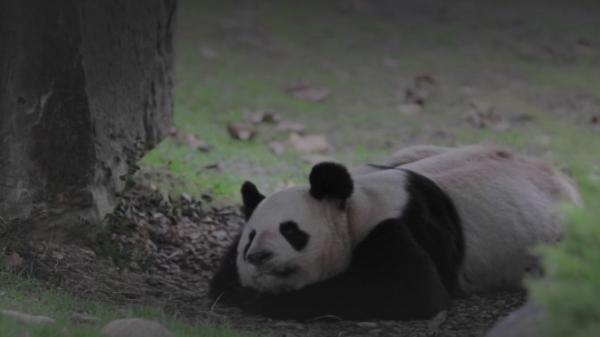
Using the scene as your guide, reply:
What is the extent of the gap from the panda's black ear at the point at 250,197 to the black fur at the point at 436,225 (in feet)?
3.16

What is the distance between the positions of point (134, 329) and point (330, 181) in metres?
2.00

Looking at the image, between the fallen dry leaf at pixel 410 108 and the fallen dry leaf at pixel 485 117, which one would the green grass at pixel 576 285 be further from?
the fallen dry leaf at pixel 410 108

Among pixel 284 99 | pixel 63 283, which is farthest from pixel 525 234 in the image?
pixel 284 99

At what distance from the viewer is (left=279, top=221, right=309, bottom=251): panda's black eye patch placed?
22.7ft

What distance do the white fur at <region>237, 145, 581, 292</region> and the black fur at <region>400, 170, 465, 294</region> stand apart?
0.07m

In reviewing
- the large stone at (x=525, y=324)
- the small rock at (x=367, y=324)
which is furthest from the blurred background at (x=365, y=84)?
the large stone at (x=525, y=324)

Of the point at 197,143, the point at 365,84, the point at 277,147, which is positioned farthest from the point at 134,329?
the point at 365,84

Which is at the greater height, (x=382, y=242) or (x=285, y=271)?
(x=382, y=242)

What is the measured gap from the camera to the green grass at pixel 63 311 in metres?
5.47

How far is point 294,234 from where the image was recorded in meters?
6.93

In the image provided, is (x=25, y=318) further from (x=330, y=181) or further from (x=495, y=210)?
(x=495, y=210)

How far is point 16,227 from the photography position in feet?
24.7

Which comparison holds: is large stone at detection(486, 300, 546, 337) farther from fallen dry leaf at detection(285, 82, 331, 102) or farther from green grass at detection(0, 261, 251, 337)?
fallen dry leaf at detection(285, 82, 331, 102)

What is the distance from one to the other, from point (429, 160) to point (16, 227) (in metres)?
2.90
